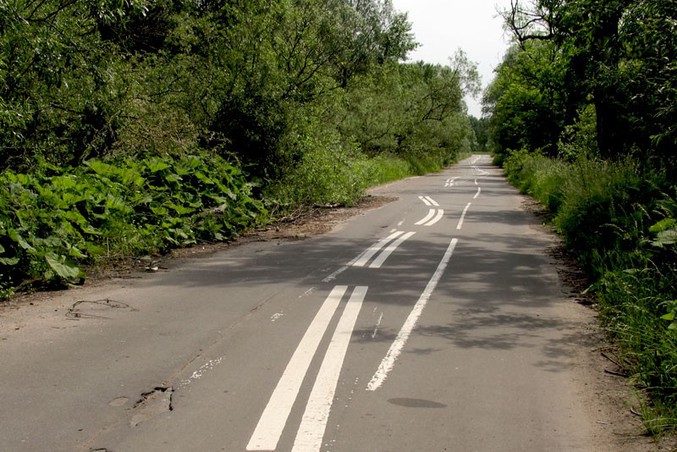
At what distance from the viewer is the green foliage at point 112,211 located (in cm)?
862

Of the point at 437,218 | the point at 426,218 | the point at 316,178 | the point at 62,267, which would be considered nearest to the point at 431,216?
the point at 437,218

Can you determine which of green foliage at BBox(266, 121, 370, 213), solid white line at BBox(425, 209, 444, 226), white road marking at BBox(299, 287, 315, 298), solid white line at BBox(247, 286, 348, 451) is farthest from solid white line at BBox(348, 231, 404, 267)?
green foliage at BBox(266, 121, 370, 213)

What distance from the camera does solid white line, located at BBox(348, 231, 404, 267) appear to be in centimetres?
1086

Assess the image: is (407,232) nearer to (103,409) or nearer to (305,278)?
(305,278)

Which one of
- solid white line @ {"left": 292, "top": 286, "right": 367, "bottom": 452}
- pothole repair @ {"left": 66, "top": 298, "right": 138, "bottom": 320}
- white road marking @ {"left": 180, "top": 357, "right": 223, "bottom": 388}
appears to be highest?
pothole repair @ {"left": 66, "top": 298, "right": 138, "bottom": 320}

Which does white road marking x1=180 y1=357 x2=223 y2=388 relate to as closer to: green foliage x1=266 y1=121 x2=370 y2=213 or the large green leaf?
the large green leaf

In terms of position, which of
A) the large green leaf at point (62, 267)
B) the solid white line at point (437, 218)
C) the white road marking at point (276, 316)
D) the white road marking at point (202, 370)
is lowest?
the solid white line at point (437, 218)

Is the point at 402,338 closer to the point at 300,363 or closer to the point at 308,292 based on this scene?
the point at 300,363

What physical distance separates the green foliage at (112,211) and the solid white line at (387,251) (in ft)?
11.8

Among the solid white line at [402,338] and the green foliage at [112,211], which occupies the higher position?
the green foliage at [112,211]

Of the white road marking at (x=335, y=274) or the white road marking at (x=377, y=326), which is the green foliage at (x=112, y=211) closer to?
the white road marking at (x=335, y=274)

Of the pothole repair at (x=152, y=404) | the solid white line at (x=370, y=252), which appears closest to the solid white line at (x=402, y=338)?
the solid white line at (x=370, y=252)

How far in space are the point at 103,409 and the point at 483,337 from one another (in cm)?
379

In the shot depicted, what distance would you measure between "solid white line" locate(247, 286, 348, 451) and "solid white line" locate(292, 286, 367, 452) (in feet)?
0.44
